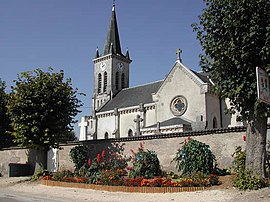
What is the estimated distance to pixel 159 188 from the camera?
1225 cm

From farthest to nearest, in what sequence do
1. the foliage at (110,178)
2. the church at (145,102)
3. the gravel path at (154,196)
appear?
the church at (145,102) < the foliage at (110,178) < the gravel path at (154,196)

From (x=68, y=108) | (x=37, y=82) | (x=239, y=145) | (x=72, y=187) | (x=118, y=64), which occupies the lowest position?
(x=72, y=187)

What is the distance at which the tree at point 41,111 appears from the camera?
18750 millimetres

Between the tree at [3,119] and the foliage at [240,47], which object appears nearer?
the foliage at [240,47]

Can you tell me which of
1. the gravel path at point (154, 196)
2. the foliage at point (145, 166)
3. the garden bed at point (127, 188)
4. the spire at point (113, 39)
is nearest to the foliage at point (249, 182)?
the gravel path at point (154, 196)

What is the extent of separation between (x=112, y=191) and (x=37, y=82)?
9.08 meters

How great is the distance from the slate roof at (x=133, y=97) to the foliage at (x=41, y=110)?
22.1 metres

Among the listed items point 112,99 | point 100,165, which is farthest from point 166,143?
point 112,99

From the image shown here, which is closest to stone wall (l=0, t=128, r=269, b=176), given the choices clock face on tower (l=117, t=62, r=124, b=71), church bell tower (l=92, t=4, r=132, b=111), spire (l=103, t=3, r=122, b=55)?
church bell tower (l=92, t=4, r=132, b=111)

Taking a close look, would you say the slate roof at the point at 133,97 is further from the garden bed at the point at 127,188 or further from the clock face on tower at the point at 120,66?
the garden bed at the point at 127,188

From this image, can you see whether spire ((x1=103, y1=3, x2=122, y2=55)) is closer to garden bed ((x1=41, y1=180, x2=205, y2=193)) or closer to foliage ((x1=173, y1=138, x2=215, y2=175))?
garden bed ((x1=41, y1=180, x2=205, y2=193))

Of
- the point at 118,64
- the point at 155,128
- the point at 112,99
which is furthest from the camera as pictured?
→ the point at 118,64

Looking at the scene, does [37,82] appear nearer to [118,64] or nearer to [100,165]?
[100,165]

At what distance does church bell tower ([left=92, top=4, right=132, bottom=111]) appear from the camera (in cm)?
5394
